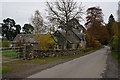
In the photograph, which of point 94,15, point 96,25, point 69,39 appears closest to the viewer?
point 69,39

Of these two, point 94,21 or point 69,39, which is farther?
point 94,21

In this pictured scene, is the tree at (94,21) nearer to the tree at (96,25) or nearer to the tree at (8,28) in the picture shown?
the tree at (96,25)

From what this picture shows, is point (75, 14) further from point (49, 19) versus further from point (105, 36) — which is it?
point (105, 36)

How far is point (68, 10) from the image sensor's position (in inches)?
949

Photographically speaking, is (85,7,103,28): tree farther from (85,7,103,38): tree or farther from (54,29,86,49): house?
(54,29,86,49): house

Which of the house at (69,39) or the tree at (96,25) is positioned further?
the tree at (96,25)

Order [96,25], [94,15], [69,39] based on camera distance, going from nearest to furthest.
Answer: [69,39] → [96,25] → [94,15]

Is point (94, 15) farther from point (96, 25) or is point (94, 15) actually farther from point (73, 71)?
point (73, 71)

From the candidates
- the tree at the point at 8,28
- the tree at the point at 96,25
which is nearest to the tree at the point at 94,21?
the tree at the point at 96,25

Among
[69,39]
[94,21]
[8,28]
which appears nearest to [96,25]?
[94,21]

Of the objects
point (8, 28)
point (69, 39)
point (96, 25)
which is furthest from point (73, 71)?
point (8, 28)

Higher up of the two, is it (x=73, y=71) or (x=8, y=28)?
(x=8, y=28)

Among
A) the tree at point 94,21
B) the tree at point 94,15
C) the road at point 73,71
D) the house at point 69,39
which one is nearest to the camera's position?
the road at point 73,71

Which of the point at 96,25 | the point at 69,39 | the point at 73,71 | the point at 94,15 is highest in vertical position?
the point at 94,15
